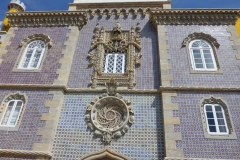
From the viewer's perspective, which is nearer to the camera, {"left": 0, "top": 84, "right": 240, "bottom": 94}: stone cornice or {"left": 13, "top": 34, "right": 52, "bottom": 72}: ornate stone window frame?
{"left": 0, "top": 84, "right": 240, "bottom": 94}: stone cornice

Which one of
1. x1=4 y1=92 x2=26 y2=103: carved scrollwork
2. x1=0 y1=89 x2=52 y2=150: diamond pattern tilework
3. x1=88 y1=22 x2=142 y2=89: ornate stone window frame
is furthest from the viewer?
x1=88 y1=22 x2=142 y2=89: ornate stone window frame

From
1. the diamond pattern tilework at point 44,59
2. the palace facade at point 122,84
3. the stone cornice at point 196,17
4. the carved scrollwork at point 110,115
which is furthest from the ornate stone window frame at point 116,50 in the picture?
the diamond pattern tilework at point 44,59

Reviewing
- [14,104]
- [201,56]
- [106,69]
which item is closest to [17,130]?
[14,104]

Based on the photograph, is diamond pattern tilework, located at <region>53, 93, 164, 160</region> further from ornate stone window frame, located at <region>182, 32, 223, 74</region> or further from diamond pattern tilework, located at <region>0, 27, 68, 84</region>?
ornate stone window frame, located at <region>182, 32, 223, 74</region>

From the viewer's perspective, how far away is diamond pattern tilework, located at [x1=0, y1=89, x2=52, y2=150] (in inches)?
321

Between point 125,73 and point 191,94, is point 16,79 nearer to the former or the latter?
point 125,73

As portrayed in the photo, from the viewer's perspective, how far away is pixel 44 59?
1044 centimetres

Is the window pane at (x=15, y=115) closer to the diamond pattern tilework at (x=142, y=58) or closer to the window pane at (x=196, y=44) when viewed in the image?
the diamond pattern tilework at (x=142, y=58)

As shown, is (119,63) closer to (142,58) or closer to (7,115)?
(142,58)

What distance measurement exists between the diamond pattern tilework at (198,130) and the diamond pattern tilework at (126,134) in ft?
2.55

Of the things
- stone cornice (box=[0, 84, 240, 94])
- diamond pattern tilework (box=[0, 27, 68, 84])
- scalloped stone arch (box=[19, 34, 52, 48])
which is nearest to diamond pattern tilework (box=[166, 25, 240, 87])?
stone cornice (box=[0, 84, 240, 94])

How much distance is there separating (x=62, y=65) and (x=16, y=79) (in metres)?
2.03

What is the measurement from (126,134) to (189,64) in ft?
13.0

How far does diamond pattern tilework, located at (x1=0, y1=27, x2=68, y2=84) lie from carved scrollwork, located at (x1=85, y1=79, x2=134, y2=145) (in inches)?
91.2
